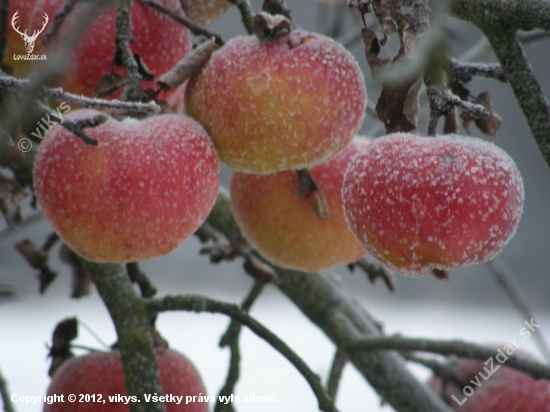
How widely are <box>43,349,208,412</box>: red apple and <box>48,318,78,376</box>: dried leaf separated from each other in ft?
0.11

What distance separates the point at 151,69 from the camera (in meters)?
0.38

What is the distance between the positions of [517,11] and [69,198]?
218 millimetres

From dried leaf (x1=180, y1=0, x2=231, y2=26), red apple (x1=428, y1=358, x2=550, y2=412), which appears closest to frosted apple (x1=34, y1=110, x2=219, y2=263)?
dried leaf (x1=180, y1=0, x2=231, y2=26)

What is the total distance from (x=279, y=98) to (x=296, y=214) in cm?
12

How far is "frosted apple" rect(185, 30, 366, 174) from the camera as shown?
12.8 inches

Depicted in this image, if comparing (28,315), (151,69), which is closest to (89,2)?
(151,69)

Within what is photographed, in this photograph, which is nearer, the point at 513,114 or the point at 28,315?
the point at 28,315

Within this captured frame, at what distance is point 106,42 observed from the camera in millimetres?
366

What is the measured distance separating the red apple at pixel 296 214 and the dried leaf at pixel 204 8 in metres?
0.11

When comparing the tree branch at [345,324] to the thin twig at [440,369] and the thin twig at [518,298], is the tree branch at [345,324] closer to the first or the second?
the thin twig at [440,369]

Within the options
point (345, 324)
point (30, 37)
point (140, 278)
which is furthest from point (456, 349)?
point (30, 37)

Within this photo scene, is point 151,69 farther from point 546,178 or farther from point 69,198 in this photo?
point 546,178

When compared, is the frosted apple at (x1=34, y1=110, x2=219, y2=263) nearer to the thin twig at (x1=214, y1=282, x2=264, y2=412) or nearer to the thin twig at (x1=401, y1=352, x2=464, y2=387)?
the thin twig at (x1=214, y1=282, x2=264, y2=412)

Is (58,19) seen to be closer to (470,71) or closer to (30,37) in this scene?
(30,37)
